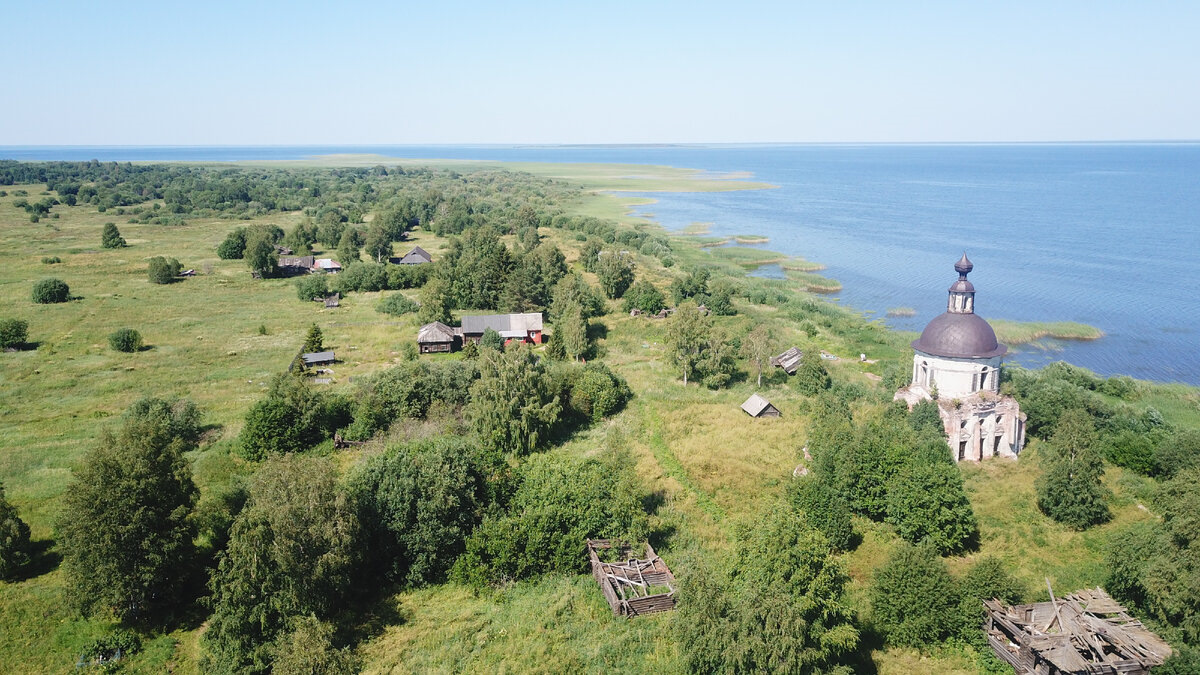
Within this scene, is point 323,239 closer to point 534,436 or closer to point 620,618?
point 534,436

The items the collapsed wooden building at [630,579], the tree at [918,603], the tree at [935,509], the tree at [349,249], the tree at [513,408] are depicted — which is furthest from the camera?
the tree at [349,249]

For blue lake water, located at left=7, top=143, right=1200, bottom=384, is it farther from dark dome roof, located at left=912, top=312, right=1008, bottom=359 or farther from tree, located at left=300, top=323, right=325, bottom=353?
tree, located at left=300, top=323, right=325, bottom=353

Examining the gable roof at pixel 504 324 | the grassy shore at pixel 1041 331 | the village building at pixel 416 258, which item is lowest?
the grassy shore at pixel 1041 331

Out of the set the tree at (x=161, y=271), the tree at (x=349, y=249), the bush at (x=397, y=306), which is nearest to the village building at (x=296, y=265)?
the tree at (x=349, y=249)

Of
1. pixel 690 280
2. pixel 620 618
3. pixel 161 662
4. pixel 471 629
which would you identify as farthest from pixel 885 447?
pixel 690 280

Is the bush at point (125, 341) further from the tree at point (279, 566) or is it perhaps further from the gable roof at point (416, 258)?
the tree at point (279, 566)

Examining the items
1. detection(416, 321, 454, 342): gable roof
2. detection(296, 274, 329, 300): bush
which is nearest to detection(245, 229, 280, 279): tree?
detection(296, 274, 329, 300): bush

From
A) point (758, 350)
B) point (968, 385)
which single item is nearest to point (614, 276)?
point (758, 350)

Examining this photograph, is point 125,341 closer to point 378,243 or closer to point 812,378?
point 378,243

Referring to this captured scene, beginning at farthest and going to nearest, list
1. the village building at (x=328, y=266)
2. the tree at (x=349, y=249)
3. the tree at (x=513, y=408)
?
the tree at (x=349, y=249) < the village building at (x=328, y=266) < the tree at (x=513, y=408)
